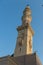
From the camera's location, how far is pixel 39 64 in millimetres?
38562

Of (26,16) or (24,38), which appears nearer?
(24,38)

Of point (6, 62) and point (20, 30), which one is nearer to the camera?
point (6, 62)

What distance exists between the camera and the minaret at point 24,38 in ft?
139

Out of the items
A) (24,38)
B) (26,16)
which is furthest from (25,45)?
(26,16)

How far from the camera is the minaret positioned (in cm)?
4241

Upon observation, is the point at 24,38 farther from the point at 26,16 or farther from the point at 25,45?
the point at 26,16

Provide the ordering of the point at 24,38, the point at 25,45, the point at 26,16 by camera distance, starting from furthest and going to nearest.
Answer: the point at 26,16
the point at 24,38
the point at 25,45

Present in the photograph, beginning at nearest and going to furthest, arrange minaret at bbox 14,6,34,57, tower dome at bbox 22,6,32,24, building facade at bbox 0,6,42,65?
building facade at bbox 0,6,42,65 < minaret at bbox 14,6,34,57 < tower dome at bbox 22,6,32,24

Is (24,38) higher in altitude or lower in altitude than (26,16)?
lower

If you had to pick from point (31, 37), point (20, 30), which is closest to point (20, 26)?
point (20, 30)

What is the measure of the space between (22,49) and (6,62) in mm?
9564

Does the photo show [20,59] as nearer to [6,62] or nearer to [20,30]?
[6,62]

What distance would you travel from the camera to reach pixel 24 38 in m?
44.0

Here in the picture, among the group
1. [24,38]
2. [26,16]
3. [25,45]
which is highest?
[26,16]
